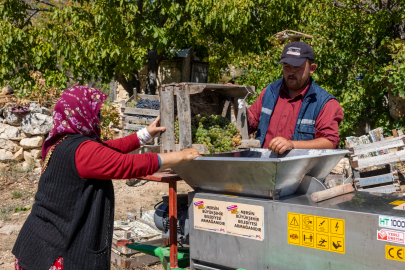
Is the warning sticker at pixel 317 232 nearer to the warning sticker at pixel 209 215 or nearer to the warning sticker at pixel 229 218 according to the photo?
the warning sticker at pixel 229 218

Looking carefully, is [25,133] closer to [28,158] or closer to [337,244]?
[28,158]

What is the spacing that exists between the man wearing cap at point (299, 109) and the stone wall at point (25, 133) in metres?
6.40

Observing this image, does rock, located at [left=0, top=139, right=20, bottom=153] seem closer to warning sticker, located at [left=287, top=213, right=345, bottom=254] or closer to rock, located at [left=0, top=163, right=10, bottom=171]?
rock, located at [left=0, top=163, right=10, bottom=171]

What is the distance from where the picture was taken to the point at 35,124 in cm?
800

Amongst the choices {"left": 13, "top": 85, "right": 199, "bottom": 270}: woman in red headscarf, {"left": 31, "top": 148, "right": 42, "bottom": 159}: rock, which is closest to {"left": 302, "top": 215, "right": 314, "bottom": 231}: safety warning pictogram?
{"left": 13, "top": 85, "right": 199, "bottom": 270}: woman in red headscarf

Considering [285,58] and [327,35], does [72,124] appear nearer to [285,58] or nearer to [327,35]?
[285,58]

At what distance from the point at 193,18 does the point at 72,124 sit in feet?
21.4

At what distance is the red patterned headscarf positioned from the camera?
2.03 m

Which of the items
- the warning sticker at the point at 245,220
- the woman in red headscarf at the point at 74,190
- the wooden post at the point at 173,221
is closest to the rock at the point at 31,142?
the wooden post at the point at 173,221

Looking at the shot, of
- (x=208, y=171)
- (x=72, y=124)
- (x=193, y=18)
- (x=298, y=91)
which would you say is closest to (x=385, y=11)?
(x=193, y=18)

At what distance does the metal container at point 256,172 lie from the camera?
6.30ft

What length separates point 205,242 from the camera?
89.3 inches

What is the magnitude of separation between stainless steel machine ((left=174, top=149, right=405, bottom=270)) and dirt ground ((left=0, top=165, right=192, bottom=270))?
10.3 feet

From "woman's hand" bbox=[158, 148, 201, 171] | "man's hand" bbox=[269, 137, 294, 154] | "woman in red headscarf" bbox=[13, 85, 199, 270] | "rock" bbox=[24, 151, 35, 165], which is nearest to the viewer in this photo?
"woman in red headscarf" bbox=[13, 85, 199, 270]
